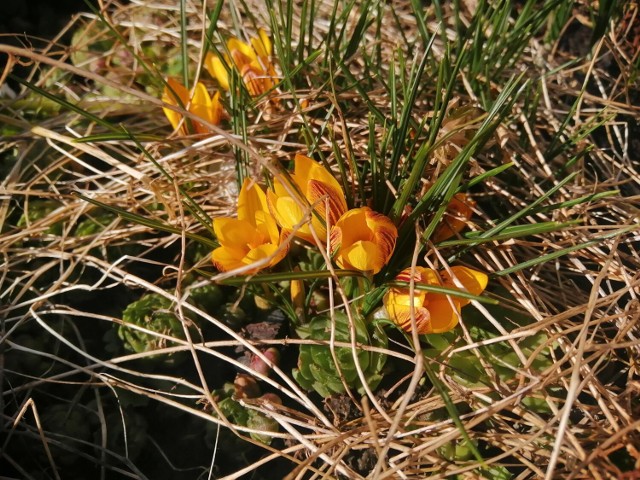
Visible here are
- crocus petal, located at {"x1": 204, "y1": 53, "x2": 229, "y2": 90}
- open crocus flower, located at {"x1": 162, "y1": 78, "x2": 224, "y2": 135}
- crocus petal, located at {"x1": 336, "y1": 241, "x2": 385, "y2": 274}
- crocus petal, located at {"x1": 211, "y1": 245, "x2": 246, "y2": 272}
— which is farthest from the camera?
crocus petal, located at {"x1": 204, "y1": 53, "x2": 229, "y2": 90}

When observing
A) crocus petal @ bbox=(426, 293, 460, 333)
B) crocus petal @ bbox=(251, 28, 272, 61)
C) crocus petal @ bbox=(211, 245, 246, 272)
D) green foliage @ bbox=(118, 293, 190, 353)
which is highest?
crocus petal @ bbox=(251, 28, 272, 61)

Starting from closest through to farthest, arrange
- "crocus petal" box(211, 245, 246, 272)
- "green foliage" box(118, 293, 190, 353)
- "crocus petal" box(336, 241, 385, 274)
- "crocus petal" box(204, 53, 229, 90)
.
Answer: "crocus petal" box(336, 241, 385, 274), "crocus petal" box(211, 245, 246, 272), "green foliage" box(118, 293, 190, 353), "crocus petal" box(204, 53, 229, 90)

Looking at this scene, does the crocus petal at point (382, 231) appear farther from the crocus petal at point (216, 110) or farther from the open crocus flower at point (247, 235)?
the crocus petal at point (216, 110)

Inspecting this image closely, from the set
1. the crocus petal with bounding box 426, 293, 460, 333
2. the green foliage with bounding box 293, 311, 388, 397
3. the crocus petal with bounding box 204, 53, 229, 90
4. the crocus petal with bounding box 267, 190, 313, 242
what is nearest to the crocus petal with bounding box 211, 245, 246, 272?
the crocus petal with bounding box 267, 190, 313, 242

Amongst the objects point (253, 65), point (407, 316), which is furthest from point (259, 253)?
point (253, 65)

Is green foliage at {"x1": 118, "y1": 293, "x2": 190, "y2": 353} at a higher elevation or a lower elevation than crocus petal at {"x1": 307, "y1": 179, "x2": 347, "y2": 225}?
lower

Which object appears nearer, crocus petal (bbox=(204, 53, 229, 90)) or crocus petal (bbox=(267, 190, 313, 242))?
crocus petal (bbox=(267, 190, 313, 242))

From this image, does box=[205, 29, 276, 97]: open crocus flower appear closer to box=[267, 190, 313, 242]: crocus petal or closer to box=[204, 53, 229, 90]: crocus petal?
box=[204, 53, 229, 90]: crocus petal
